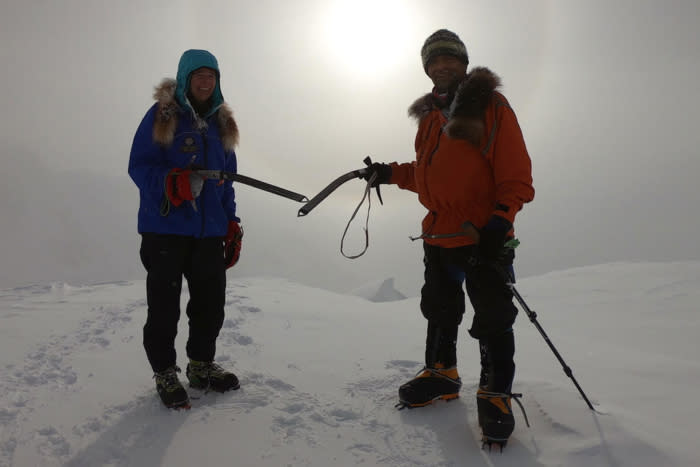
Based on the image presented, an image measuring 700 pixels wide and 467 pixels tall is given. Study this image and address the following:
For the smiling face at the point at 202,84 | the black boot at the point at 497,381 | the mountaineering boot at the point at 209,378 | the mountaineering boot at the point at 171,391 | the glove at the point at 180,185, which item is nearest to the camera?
the black boot at the point at 497,381

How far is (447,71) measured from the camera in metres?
2.96

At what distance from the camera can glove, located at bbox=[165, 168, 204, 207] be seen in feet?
9.52

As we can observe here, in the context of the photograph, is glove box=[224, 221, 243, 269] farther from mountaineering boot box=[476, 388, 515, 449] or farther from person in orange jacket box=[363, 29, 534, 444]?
mountaineering boot box=[476, 388, 515, 449]

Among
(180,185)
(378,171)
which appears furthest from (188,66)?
(378,171)

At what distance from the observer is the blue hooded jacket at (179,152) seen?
297 cm

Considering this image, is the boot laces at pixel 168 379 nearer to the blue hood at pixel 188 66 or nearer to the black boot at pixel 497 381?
the blue hood at pixel 188 66

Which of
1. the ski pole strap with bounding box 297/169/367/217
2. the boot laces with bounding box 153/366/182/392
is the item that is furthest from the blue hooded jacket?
the boot laces with bounding box 153/366/182/392

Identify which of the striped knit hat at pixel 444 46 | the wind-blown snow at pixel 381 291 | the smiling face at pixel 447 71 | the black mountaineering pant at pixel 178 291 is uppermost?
the striped knit hat at pixel 444 46

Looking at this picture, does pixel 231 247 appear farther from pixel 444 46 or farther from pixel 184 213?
pixel 444 46

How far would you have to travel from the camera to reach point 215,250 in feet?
11.0

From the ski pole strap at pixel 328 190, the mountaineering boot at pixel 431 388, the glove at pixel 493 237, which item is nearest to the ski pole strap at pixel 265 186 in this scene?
the ski pole strap at pixel 328 190

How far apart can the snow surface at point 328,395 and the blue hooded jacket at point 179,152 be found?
1316 millimetres

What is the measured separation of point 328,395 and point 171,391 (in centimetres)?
114

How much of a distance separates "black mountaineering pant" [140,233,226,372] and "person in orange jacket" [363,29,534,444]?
1573mm
